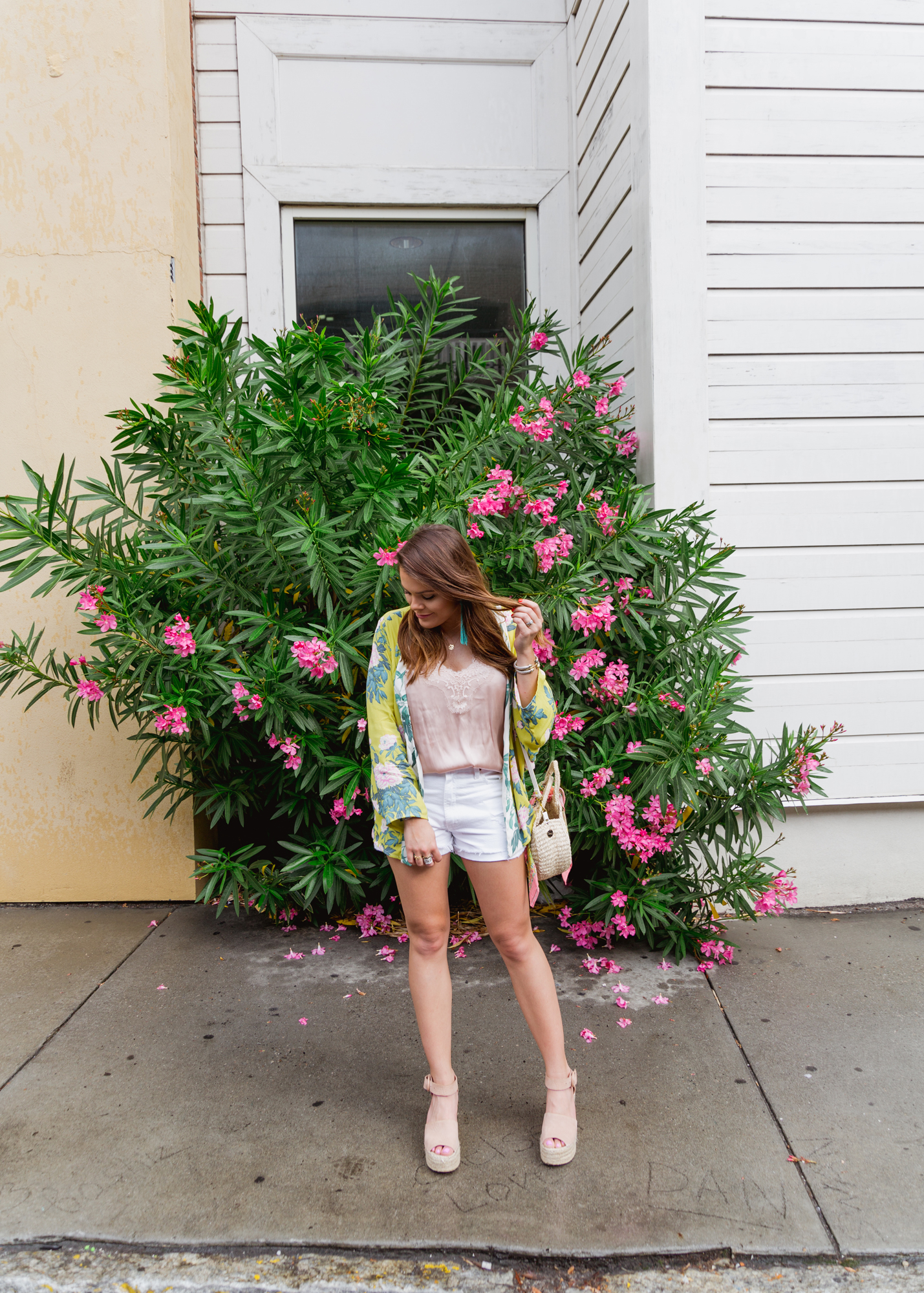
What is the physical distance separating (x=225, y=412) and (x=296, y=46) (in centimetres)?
268

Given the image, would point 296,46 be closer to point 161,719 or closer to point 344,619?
point 344,619

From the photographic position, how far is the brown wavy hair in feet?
6.23

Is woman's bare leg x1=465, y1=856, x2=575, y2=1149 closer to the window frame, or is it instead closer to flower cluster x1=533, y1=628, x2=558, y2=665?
flower cluster x1=533, y1=628, x2=558, y2=665

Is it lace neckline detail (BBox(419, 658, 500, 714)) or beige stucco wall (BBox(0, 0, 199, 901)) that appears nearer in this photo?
lace neckline detail (BBox(419, 658, 500, 714))

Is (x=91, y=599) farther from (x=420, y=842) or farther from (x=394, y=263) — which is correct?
(x=394, y=263)

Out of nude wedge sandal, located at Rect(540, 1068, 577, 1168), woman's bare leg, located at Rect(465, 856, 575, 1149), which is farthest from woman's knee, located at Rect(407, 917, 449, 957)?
nude wedge sandal, located at Rect(540, 1068, 577, 1168)

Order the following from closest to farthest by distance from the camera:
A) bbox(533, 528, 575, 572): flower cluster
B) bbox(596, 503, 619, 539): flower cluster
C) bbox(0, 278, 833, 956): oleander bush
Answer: bbox(0, 278, 833, 956): oleander bush < bbox(533, 528, 575, 572): flower cluster < bbox(596, 503, 619, 539): flower cluster

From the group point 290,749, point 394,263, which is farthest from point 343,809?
point 394,263

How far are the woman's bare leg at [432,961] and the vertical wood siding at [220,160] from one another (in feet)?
11.3

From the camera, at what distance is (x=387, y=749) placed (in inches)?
79.6

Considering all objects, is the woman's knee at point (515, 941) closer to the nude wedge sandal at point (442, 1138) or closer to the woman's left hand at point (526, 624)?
the nude wedge sandal at point (442, 1138)

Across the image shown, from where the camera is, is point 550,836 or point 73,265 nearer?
point 550,836

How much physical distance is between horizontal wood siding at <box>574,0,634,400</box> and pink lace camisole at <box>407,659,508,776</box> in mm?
2199

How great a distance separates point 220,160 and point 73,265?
1.13 meters
